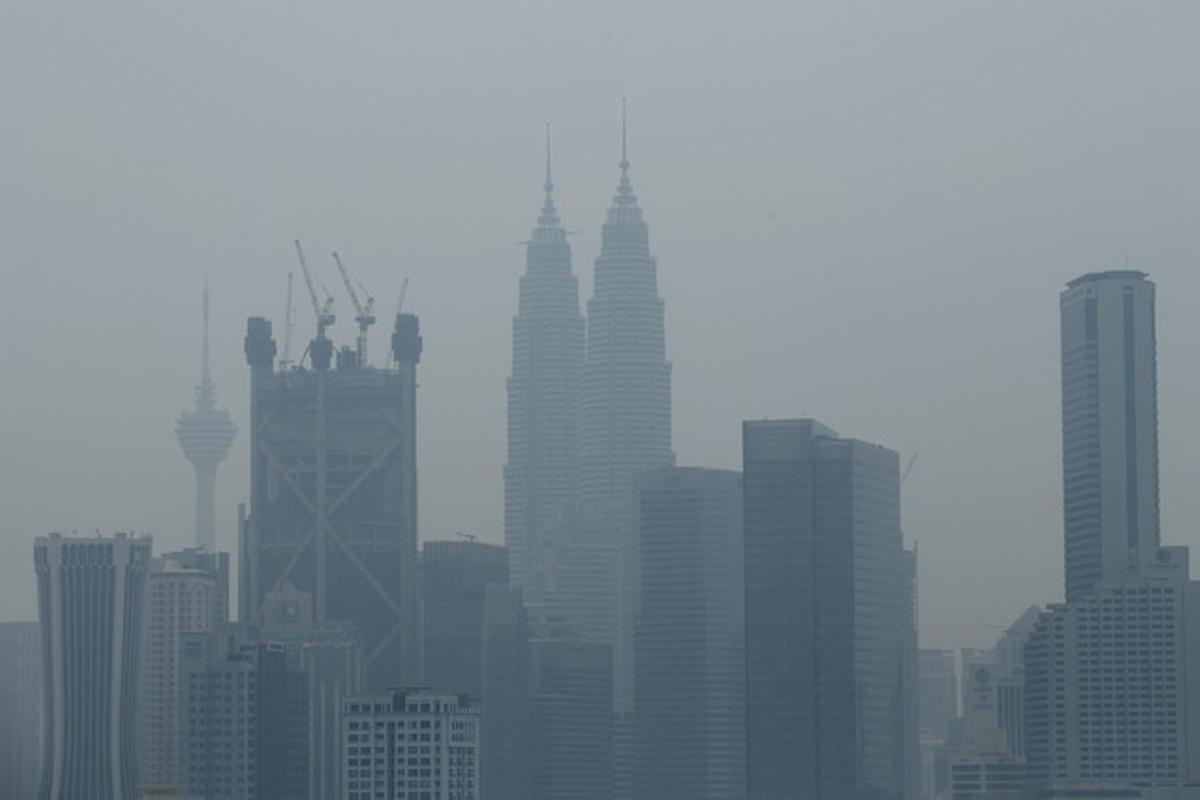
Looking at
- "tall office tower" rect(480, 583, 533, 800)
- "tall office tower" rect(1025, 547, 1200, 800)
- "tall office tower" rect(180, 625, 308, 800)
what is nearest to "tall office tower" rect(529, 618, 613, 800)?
"tall office tower" rect(480, 583, 533, 800)

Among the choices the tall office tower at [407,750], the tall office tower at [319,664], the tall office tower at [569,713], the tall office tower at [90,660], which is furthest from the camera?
the tall office tower at [569,713]

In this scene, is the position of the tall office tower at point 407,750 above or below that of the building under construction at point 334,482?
below

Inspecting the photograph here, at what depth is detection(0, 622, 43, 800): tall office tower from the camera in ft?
371

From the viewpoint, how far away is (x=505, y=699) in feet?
452

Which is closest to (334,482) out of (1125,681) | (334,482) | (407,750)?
(334,482)

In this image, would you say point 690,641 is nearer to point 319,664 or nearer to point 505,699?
point 505,699

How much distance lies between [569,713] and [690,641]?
18.4 ft

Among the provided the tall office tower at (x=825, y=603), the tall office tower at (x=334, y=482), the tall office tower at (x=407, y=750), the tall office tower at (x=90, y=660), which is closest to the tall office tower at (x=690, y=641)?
the tall office tower at (x=825, y=603)

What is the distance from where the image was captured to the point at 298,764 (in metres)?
118

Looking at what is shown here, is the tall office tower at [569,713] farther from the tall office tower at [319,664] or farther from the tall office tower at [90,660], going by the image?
the tall office tower at [90,660]

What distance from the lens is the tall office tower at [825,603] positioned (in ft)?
421

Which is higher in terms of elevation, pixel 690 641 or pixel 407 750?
pixel 690 641

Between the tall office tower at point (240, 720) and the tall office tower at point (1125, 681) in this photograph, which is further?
the tall office tower at point (1125, 681)

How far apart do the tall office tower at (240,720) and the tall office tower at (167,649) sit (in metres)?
0.73
